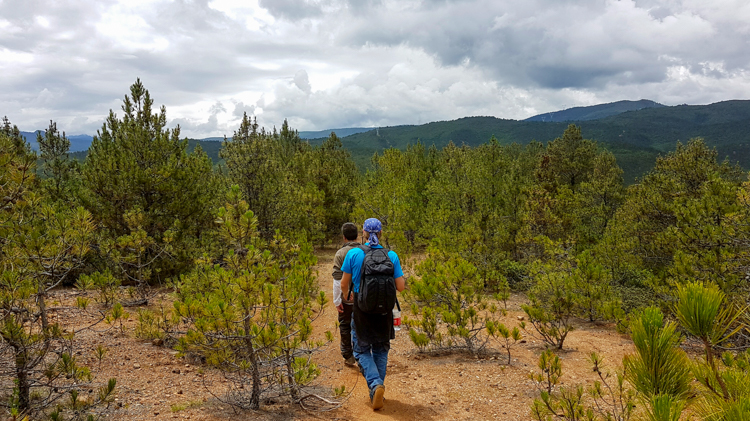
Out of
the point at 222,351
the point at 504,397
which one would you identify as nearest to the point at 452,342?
the point at 504,397

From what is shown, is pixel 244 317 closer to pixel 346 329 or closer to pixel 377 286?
pixel 377 286

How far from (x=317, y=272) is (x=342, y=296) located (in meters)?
4.49

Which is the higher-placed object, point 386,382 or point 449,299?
point 449,299

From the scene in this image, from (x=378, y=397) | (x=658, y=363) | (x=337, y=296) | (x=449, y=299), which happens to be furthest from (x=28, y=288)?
(x=449, y=299)

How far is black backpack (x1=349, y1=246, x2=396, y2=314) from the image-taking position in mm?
4188

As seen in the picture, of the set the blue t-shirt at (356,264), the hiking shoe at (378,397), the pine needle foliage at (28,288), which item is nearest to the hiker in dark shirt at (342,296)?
the blue t-shirt at (356,264)

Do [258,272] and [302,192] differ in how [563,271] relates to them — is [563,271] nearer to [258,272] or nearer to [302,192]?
[258,272]

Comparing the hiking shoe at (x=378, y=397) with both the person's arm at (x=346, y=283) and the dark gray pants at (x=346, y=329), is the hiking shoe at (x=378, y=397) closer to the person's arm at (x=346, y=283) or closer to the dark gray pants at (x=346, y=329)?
the person's arm at (x=346, y=283)

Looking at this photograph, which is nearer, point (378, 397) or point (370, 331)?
point (378, 397)

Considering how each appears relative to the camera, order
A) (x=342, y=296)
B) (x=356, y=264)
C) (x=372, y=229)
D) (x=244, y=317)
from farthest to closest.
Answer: (x=342, y=296)
(x=372, y=229)
(x=356, y=264)
(x=244, y=317)

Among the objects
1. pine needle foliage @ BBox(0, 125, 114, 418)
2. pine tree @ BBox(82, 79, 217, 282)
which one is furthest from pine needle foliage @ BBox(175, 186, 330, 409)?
pine tree @ BBox(82, 79, 217, 282)

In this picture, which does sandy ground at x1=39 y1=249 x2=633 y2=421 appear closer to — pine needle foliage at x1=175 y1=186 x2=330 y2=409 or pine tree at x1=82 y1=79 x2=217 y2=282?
pine needle foliage at x1=175 y1=186 x2=330 y2=409

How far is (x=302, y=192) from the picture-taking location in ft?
56.4

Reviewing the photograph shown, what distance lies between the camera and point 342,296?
15.9 ft
